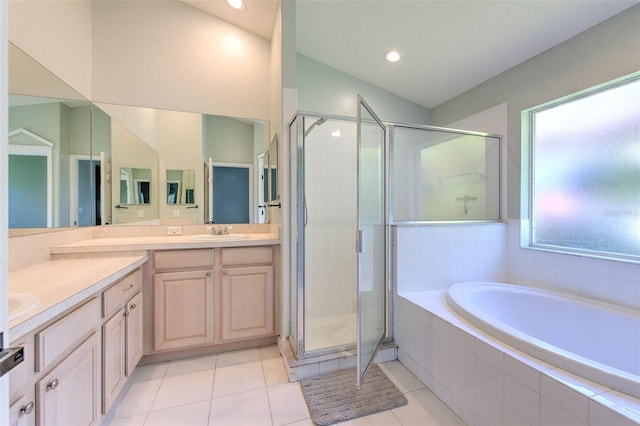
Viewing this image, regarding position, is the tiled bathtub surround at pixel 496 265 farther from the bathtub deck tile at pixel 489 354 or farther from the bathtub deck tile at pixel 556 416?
the bathtub deck tile at pixel 556 416


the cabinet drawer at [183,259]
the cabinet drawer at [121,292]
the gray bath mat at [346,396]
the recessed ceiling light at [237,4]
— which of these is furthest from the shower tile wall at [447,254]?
→ the recessed ceiling light at [237,4]

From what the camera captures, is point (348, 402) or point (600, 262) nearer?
point (348, 402)

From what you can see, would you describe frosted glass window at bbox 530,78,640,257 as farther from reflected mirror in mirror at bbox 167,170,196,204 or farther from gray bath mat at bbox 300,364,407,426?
reflected mirror in mirror at bbox 167,170,196,204

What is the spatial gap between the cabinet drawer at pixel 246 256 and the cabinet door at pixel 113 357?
2.27ft

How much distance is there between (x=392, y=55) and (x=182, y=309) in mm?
2869

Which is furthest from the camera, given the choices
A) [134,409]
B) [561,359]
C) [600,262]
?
[600,262]

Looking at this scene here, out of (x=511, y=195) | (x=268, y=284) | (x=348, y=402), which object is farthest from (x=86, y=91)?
(x=511, y=195)

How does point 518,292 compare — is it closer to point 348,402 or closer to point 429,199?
point 429,199

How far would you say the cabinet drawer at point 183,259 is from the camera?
187 cm

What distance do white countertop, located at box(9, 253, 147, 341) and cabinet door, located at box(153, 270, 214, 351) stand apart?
270mm

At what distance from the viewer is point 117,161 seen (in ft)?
7.16

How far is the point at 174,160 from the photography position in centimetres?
237

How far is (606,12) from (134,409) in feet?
12.6

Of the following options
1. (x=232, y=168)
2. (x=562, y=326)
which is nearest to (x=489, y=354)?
(x=562, y=326)
